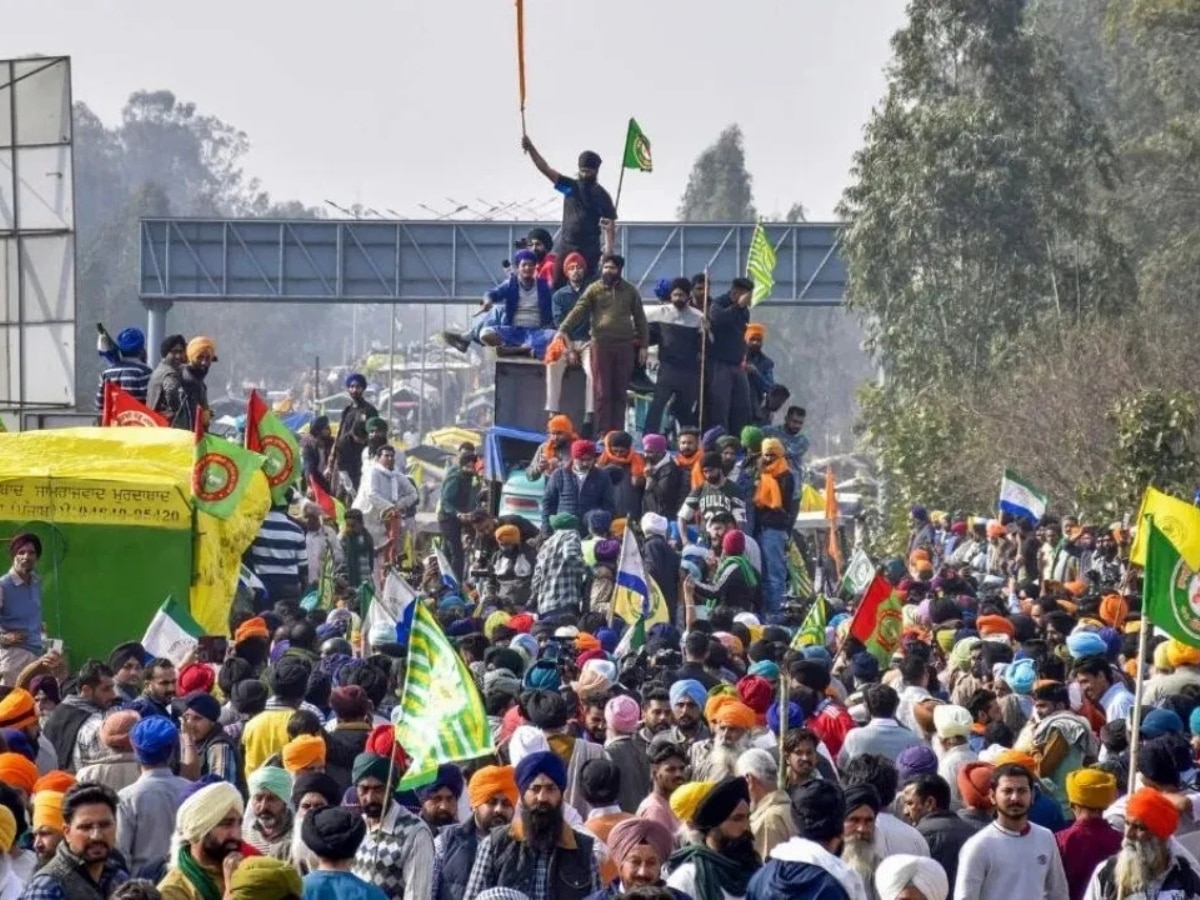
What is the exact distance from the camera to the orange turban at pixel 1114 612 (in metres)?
19.2

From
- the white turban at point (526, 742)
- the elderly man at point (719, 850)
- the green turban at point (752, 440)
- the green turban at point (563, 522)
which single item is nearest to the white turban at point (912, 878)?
the elderly man at point (719, 850)

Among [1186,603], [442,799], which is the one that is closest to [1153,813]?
[442,799]

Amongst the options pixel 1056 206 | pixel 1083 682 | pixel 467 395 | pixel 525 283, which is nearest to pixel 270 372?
pixel 467 395

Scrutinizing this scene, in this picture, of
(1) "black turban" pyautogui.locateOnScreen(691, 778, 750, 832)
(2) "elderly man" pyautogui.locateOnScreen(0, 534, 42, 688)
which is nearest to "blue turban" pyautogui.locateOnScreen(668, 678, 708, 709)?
(1) "black turban" pyautogui.locateOnScreen(691, 778, 750, 832)

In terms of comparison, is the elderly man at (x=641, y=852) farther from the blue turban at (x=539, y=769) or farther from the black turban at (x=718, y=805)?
the blue turban at (x=539, y=769)

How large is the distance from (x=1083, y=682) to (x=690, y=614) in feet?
20.5

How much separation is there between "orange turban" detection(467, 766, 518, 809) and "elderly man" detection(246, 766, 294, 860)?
66cm

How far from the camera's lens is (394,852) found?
10258 millimetres

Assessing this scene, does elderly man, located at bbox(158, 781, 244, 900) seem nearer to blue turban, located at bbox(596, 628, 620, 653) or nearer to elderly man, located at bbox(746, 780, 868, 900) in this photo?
elderly man, located at bbox(746, 780, 868, 900)

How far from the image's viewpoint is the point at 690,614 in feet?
67.7

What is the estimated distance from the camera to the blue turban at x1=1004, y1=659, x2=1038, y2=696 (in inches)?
579

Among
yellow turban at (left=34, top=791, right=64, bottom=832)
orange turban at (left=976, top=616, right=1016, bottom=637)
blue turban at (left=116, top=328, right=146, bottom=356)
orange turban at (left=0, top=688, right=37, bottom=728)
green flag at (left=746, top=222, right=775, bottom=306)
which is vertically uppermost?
green flag at (left=746, top=222, right=775, bottom=306)

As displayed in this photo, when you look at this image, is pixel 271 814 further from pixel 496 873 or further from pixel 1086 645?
pixel 1086 645

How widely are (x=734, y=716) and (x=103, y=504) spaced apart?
781 cm
